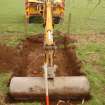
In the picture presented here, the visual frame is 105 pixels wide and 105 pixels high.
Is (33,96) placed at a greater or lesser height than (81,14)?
lesser

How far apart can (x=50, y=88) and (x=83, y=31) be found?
607 cm

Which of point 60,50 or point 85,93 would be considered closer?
point 85,93

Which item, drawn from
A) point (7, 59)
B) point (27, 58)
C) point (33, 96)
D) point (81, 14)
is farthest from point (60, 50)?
point (81, 14)

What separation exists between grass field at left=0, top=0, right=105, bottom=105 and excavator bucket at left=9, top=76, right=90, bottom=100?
1.04 ft

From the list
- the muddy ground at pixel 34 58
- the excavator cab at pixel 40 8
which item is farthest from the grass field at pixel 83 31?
the excavator cab at pixel 40 8

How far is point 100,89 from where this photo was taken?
279 inches

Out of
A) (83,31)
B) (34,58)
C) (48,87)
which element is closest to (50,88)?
(48,87)

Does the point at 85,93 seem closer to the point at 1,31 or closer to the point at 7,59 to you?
the point at 7,59

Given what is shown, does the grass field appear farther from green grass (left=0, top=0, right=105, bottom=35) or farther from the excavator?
the excavator

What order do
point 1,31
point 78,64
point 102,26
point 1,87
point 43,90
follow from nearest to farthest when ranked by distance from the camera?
1. point 43,90
2. point 1,87
3. point 78,64
4. point 1,31
5. point 102,26

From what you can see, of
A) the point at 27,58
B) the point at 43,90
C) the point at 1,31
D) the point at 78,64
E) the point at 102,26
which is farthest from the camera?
the point at 102,26

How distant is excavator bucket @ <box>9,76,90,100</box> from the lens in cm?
636

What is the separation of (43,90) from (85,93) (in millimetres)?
780

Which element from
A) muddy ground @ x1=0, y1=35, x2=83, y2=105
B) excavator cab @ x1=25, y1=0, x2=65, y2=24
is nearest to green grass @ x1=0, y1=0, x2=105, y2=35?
excavator cab @ x1=25, y1=0, x2=65, y2=24
